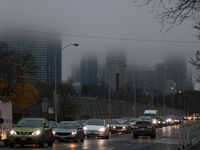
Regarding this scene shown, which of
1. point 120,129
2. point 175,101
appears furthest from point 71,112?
point 175,101

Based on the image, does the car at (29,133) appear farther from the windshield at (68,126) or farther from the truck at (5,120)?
the windshield at (68,126)

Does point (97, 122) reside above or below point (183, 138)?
above

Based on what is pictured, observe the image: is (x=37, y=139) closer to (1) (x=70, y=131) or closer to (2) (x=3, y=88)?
(1) (x=70, y=131)

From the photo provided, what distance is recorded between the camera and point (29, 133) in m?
26.5

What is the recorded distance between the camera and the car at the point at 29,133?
1033 inches

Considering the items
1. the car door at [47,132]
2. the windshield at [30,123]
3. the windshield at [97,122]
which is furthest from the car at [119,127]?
the windshield at [30,123]

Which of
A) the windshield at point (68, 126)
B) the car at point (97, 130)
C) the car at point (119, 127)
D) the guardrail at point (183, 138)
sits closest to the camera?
the guardrail at point (183, 138)

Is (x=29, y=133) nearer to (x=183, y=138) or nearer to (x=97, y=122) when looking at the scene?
(x=183, y=138)

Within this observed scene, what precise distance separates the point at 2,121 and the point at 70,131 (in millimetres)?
8210

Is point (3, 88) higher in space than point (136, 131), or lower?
higher

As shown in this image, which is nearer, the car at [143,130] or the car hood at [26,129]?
the car hood at [26,129]

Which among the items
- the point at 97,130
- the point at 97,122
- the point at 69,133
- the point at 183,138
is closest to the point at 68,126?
the point at 69,133

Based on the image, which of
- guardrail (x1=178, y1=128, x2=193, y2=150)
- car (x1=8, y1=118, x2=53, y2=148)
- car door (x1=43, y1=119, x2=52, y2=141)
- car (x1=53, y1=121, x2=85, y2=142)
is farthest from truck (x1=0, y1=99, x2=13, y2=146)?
guardrail (x1=178, y1=128, x2=193, y2=150)

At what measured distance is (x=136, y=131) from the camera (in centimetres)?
4169
